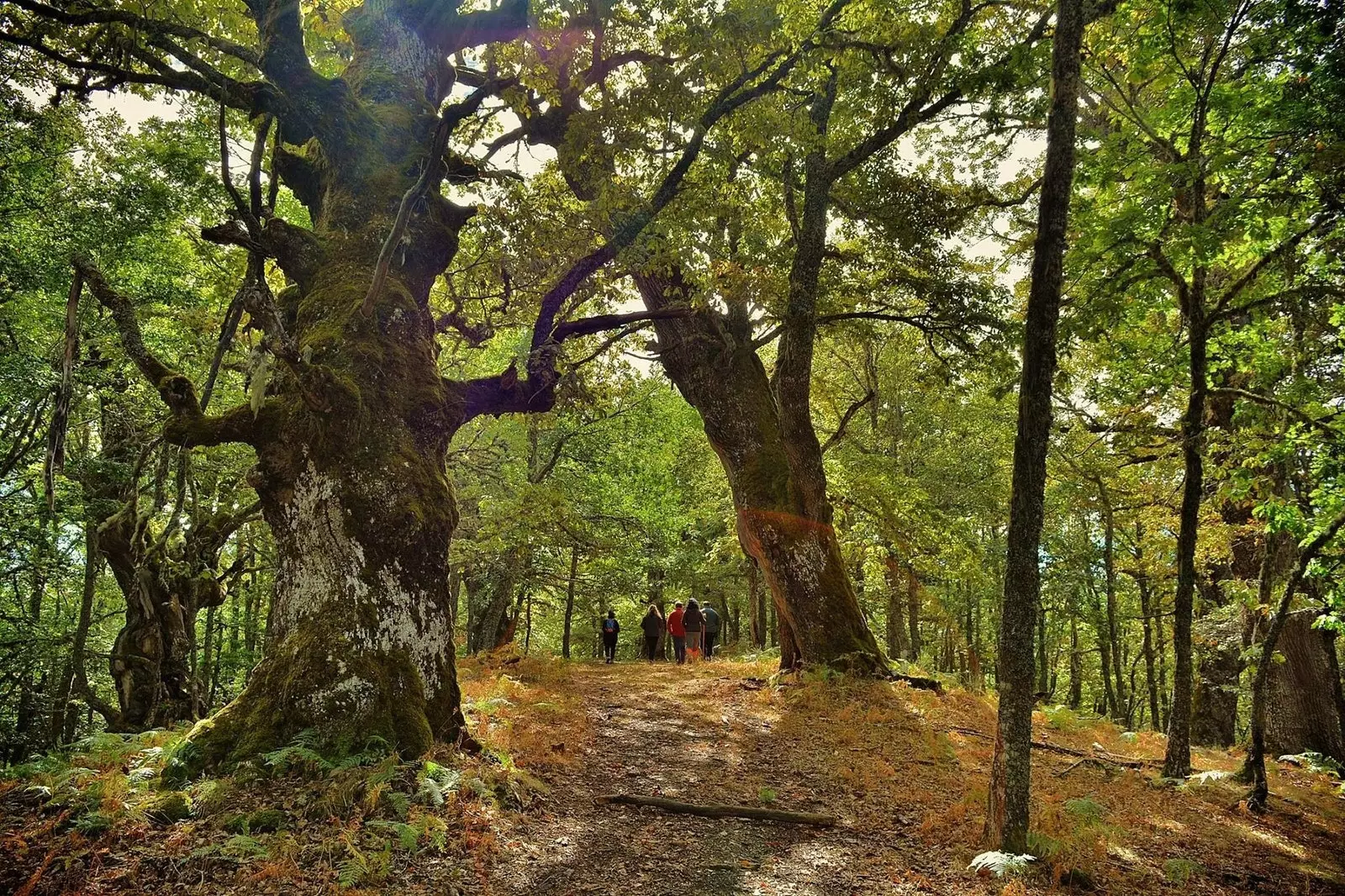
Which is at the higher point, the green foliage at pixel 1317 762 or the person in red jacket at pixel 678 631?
the person in red jacket at pixel 678 631

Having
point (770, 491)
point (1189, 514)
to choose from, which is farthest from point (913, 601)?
point (1189, 514)

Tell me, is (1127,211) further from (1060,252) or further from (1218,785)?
(1218,785)

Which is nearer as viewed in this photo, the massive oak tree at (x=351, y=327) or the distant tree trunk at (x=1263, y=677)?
the massive oak tree at (x=351, y=327)

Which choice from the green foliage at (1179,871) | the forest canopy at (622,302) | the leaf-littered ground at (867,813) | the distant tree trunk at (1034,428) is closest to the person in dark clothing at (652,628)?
the forest canopy at (622,302)

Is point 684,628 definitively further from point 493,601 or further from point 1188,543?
point 1188,543

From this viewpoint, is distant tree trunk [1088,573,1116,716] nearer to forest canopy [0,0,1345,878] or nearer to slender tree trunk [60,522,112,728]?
forest canopy [0,0,1345,878]

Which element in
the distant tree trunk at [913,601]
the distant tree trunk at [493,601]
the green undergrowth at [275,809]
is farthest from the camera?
the distant tree trunk at [913,601]

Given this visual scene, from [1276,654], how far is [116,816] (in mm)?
11557

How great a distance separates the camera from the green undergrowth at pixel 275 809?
→ 427 centimetres

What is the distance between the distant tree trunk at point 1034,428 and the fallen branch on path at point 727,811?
152cm

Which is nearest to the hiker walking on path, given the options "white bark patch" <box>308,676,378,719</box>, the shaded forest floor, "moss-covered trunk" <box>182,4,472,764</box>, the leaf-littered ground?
the leaf-littered ground

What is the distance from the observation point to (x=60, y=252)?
1073 centimetres

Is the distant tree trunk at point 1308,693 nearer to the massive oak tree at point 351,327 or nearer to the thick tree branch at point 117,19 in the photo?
the massive oak tree at point 351,327

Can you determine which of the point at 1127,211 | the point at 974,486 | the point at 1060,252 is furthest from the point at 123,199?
the point at 974,486
